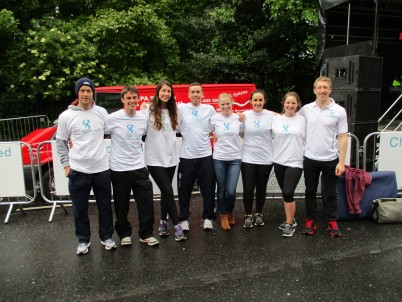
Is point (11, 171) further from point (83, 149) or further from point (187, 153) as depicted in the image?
point (187, 153)

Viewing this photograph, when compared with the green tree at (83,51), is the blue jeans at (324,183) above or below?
below

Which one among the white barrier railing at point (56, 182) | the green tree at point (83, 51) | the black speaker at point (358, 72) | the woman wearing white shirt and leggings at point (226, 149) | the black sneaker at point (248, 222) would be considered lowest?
the black sneaker at point (248, 222)

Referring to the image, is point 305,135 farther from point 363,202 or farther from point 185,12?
point 185,12

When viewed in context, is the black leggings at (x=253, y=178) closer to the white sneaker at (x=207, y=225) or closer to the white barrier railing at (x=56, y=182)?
the white sneaker at (x=207, y=225)

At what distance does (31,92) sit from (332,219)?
1120cm

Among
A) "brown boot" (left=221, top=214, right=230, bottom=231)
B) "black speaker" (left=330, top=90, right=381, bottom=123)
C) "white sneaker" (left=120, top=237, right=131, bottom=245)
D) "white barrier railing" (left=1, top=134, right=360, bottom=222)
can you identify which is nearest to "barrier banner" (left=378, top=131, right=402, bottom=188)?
"white barrier railing" (left=1, top=134, right=360, bottom=222)

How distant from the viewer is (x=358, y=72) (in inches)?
236

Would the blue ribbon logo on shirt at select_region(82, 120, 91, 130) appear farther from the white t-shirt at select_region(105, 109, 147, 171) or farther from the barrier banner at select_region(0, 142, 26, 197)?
the barrier banner at select_region(0, 142, 26, 197)

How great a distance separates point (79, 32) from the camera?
12297 mm

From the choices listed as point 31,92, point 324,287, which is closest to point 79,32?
point 31,92

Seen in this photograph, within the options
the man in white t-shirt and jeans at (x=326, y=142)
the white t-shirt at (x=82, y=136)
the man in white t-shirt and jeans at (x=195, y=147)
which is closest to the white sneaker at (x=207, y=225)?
the man in white t-shirt and jeans at (x=195, y=147)

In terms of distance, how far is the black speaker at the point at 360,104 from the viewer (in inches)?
239

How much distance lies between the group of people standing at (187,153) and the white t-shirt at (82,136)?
10 mm

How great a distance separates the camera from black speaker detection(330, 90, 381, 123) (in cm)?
608
